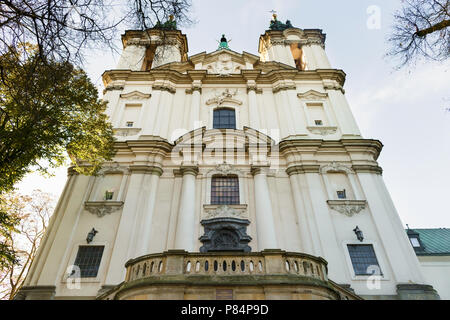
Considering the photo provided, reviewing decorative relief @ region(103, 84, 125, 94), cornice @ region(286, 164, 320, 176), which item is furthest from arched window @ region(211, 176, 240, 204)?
decorative relief @ region(103, 84, 125, 94)

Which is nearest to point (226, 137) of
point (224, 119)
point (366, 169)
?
point (224, 119)

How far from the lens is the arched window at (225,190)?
1290cm

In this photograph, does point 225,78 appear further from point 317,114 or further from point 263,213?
point 263,213

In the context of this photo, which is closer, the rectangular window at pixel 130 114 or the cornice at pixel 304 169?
the cornice at pixel 304 169

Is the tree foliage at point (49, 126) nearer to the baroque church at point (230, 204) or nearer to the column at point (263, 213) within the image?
the baroque church at point (230, 204)

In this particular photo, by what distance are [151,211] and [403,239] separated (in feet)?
35.5

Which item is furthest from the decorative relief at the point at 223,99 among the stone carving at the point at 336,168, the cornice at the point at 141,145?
the stone carving at the point at 336,168

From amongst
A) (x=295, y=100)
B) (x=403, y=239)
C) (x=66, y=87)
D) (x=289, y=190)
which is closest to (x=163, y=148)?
(x=66, y=87)

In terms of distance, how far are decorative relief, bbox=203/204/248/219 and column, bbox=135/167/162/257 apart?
246 centimetres

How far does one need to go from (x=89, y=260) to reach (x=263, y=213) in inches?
291

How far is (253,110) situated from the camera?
16.5m

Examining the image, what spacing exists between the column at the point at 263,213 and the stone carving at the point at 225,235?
0.55 metres
